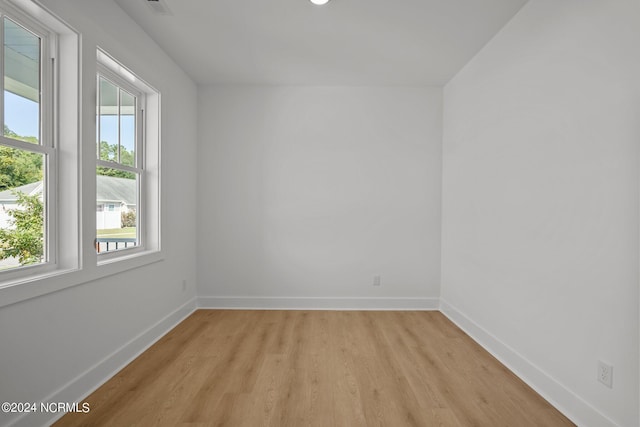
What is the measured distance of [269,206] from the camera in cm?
430

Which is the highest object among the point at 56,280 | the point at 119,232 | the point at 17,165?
the point at 17,165

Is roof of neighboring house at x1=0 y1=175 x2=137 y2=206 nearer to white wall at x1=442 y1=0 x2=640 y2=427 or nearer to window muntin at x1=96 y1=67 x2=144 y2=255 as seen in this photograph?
window muntin at x1=96 y1=67 x2=144 y2=255

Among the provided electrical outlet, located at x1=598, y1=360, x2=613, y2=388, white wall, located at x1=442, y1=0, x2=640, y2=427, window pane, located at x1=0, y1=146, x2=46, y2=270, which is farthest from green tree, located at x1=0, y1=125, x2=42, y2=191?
electrical outlet, located at x1=598, y1=360, x2=613, y2=388

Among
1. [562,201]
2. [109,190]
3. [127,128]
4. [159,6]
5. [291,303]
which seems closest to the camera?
[562,201]

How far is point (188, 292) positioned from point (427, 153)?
332 cm

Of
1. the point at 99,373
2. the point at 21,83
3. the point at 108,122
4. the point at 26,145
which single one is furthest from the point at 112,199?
the point at 99,373

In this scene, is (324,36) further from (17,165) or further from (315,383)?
(315,383)

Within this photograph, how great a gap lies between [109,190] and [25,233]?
32.9 inches

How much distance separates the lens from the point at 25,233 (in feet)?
6.41

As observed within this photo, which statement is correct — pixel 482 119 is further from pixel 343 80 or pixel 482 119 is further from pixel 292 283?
pixel 292 283

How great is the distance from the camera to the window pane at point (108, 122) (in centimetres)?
264

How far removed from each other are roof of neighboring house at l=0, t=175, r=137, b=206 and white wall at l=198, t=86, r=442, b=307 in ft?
4.01

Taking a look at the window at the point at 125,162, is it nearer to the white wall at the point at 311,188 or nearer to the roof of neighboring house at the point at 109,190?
the roof of neighboring house at the point at 109,190

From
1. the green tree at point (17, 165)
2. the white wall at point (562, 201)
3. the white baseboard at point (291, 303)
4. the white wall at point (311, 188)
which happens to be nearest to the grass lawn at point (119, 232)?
the green tree at point (17, 165)
